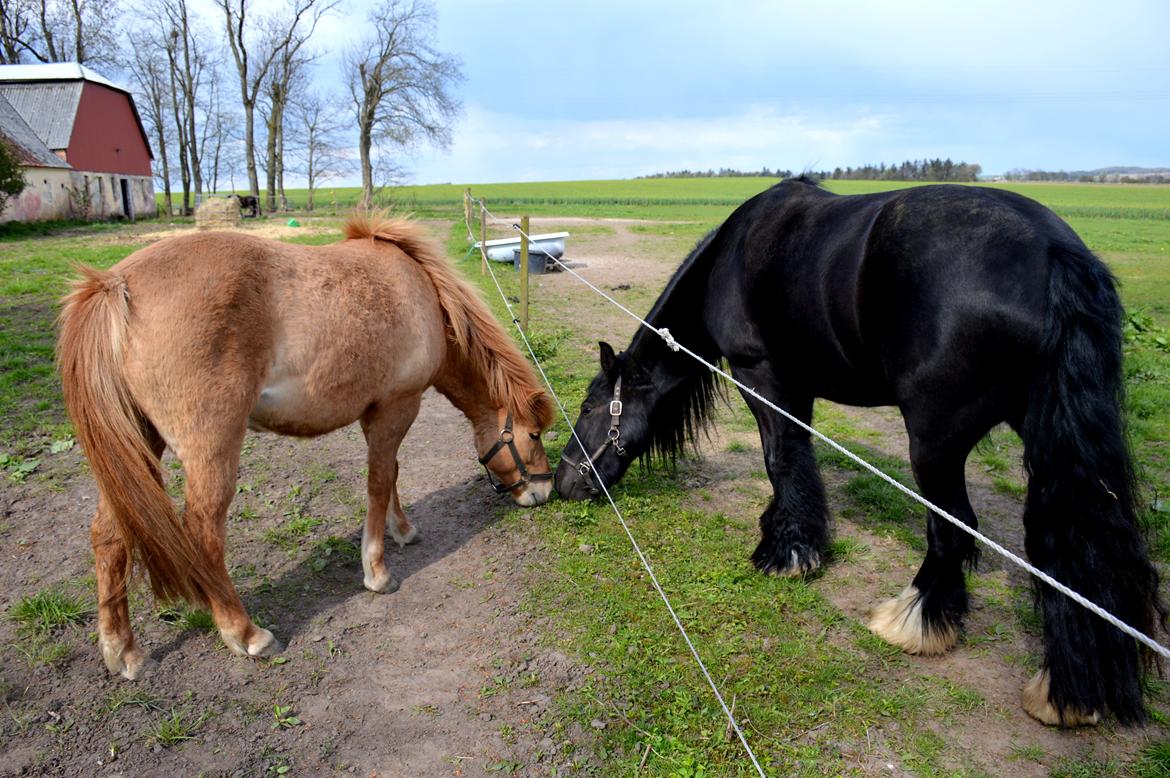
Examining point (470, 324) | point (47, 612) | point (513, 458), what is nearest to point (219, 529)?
point (47, 612)

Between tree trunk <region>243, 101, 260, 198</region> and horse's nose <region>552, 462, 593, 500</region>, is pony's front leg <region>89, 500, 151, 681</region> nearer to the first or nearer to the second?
horse's nose <region>552, 462, 593, 500</region>

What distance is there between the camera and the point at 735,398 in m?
7.70

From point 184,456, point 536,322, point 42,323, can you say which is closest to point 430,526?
point 184,456

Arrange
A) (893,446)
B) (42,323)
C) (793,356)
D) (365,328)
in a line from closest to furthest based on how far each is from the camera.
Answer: (365,328) → (793,356) → (893,446) → (42,323)

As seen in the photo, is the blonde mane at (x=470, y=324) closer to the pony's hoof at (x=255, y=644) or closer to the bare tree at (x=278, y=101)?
the pony's hoof at (x=255, y=644)

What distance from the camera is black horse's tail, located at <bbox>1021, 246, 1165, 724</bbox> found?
2.51 meters

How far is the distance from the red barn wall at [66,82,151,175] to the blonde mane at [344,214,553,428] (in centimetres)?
3205

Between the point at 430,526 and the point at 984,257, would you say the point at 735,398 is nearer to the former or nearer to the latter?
the point at 430,526

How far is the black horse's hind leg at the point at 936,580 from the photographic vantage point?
3.00m

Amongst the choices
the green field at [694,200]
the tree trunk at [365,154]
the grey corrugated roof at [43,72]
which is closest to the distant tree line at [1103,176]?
the green field at [694,200]

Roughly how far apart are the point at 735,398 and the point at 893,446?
6.36 feet

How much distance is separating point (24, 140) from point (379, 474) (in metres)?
31.4

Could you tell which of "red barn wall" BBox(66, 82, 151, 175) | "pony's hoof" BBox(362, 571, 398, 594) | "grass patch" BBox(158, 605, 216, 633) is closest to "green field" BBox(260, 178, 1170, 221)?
"red barn wall" BBox(66, 82, 151, 175)

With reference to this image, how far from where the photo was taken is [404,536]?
427 cm
